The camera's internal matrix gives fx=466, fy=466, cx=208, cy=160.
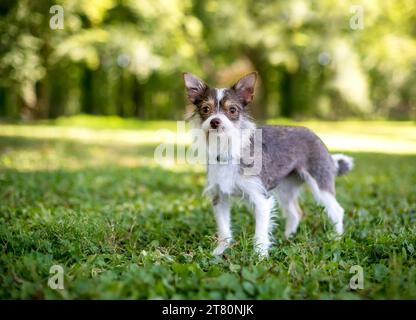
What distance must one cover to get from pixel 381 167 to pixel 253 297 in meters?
9.18

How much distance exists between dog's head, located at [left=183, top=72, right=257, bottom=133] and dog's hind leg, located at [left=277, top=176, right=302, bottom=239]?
1443 mm

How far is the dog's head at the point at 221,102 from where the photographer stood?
16.4ft

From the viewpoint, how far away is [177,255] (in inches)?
186

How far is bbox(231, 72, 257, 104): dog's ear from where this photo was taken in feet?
17.1

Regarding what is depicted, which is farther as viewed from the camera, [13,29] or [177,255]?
[13,29]

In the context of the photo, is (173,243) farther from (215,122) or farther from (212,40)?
(212,40)

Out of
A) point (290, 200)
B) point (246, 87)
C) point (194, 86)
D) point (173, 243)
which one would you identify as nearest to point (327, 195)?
point (290, 200)

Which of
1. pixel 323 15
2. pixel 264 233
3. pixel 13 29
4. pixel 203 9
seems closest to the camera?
pixel 264 233

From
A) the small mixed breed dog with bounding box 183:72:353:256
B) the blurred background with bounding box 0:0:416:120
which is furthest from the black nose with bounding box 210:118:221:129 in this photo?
the blurred background with bounding box 0:0:416:120

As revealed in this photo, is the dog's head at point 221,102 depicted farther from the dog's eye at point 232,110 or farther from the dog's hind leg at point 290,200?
the dog's hind leg at point 290,200

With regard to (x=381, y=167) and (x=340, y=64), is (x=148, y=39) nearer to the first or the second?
(x=340, y=64)

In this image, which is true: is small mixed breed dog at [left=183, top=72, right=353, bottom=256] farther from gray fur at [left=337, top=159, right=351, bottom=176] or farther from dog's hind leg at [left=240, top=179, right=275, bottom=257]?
gray fur at [left=337, top=159, right=351, bottom=176]

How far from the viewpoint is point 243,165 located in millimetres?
5172
